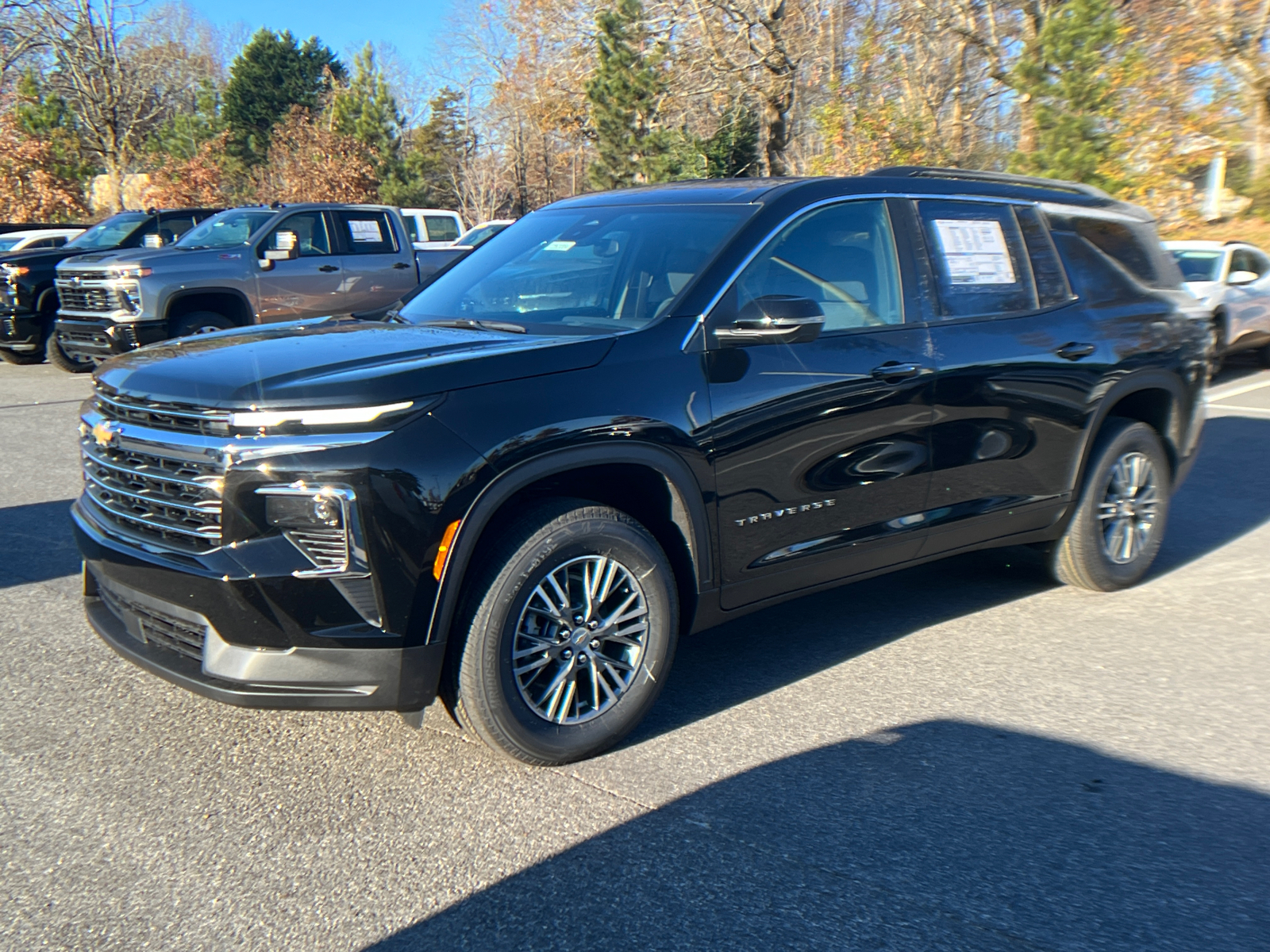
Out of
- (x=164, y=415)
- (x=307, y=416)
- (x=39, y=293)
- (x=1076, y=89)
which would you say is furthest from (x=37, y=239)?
(x=1076, y=89)

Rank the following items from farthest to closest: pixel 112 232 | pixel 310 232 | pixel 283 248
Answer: pixel 112 232, pixel 310 232, pixel 283 248

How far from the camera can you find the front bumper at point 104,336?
11430 mm

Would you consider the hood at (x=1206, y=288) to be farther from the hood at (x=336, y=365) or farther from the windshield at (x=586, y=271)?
the hood at (x=336, y=365)

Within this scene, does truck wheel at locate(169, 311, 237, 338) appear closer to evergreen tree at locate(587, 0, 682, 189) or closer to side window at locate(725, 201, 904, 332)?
side window at locate(725, 201, 904, 332)

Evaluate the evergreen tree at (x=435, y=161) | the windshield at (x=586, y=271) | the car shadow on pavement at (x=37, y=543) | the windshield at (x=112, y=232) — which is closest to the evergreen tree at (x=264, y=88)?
the evergreen tree at (x=435, y=161)

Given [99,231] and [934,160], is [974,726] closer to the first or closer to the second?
[99,231]

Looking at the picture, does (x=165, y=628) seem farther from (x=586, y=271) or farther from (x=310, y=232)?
(x=310, y=232)

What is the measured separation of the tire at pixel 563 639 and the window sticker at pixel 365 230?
1067 centimetres

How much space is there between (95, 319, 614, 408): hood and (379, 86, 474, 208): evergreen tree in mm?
43522

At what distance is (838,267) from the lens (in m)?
4.28

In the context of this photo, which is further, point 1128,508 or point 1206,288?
point 1206,288

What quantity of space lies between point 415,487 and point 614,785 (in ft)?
3.76

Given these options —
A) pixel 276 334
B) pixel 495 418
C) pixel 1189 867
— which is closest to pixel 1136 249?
pixel 1189 867

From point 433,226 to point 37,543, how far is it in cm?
1599
